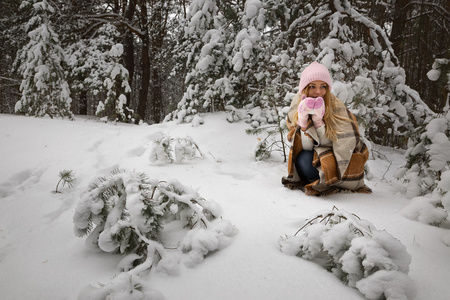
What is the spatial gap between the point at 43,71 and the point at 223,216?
6913 mm

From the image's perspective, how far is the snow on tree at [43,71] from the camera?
6031 mm

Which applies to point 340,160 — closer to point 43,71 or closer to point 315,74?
point 315,74

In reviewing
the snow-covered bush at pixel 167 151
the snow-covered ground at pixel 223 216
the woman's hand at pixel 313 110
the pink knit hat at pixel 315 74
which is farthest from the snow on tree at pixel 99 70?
the woman's hand at pixel 313 110

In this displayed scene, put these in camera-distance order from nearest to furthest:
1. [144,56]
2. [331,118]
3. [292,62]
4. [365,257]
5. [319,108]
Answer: [365,257], [319,108], [331,118], [292,62], [144,56]

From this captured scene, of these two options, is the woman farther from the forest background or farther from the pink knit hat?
the forest background

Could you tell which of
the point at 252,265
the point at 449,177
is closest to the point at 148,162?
the point at 252,265

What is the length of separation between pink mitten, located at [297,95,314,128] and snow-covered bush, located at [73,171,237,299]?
3.86 feet

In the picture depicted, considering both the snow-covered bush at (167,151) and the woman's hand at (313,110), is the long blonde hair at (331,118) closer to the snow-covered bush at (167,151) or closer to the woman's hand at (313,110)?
the woman's hand at (313,110)

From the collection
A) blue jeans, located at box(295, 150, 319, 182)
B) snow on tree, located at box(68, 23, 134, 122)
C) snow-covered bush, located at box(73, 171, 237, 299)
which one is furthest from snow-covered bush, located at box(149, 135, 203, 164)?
snow on tree, located at box(68, 23, 134, 122)

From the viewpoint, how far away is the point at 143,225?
119cm

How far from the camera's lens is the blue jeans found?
2.32 meters

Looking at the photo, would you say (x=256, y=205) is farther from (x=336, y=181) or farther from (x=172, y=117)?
(x=172, y=117)

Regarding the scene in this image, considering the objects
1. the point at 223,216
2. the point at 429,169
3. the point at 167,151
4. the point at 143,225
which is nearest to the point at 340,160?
the point at 429,169

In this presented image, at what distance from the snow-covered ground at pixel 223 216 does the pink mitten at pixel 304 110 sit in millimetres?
685
